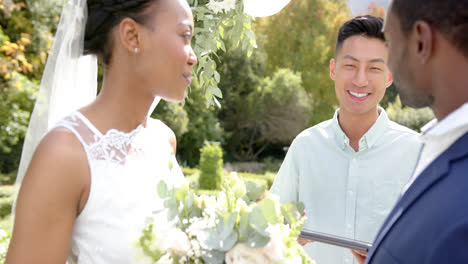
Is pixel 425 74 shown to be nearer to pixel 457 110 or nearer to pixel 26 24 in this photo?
pixel 457 110

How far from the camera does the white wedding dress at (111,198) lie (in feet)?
6.30

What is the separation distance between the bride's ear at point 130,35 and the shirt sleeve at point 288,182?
1508 millimetres

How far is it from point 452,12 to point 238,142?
91.0 feet

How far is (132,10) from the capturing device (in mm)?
1995

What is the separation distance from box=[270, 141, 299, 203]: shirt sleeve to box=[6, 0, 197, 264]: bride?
1106 mm

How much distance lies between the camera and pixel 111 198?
6.47ft

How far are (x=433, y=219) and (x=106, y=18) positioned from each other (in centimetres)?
158

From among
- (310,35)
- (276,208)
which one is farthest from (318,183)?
(310,35)

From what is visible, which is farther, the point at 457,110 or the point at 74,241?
the point at 74,241

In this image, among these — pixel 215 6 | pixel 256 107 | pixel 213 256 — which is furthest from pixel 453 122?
pixel 256 107

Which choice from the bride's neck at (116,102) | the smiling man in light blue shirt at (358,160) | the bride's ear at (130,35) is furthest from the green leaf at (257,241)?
the smiling man in light blue shirt at (358,160)

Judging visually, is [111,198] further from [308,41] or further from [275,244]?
[308,41]

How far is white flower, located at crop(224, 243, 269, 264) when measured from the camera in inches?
59.9

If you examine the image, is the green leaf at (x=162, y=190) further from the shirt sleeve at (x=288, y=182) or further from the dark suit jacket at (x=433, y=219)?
the shirt sleeve at (x=288, y=182)
